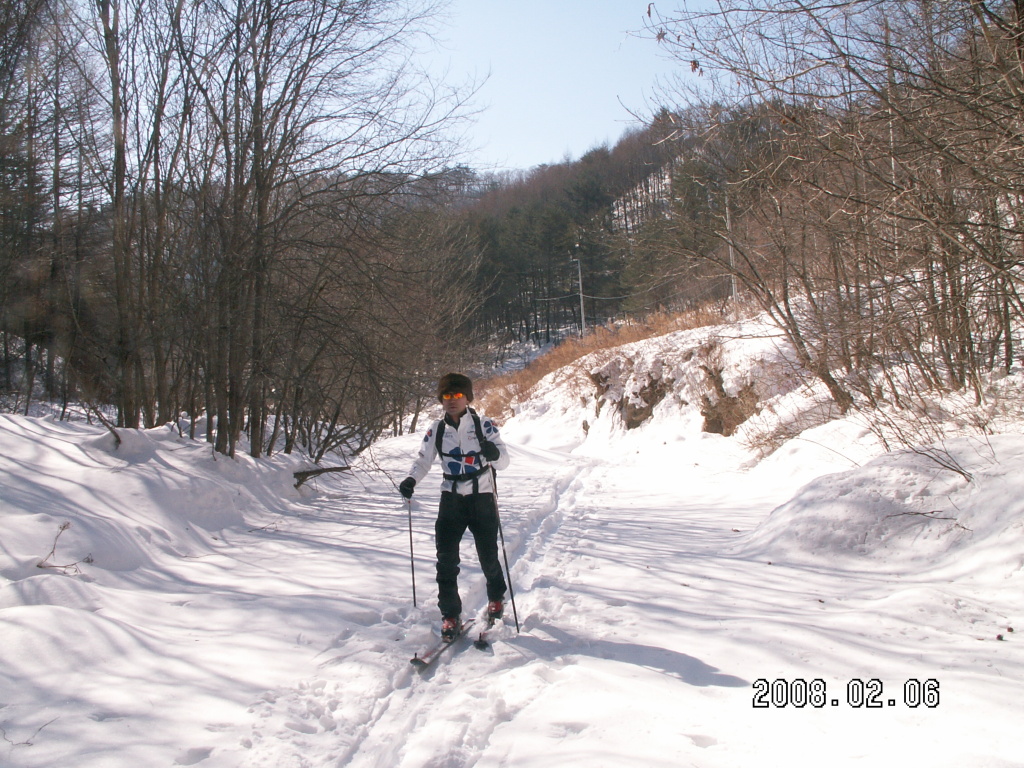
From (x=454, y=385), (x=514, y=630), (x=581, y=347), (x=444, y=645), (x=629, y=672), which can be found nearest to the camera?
(x=629, y=672)

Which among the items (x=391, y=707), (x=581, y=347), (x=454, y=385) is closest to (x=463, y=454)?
(x=454, y=385)

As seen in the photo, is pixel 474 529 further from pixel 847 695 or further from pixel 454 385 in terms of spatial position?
pixel 847 695

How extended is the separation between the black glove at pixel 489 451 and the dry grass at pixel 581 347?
704 inches

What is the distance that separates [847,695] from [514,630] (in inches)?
88.0

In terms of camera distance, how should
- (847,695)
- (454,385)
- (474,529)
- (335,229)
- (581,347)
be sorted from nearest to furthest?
(847,695) < (474,529) < (454,385) < (335,229) < (581,347)

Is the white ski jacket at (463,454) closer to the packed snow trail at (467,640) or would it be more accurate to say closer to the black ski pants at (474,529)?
Result: the black ski pants at (474,529)

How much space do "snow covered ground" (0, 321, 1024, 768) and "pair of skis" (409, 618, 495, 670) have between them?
72 mm

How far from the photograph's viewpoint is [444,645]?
4.32 metres

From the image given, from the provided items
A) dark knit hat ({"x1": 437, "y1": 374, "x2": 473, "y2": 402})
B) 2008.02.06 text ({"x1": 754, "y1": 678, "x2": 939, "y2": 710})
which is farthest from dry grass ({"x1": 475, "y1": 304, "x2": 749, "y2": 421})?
2008.02.06 text ({"x1": 754, "y1": 678, "x2": 939, "y2": 710})

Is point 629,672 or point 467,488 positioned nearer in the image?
point 629,672

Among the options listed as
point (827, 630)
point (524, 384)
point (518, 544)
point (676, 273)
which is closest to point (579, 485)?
point (676, 273)

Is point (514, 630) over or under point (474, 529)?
under

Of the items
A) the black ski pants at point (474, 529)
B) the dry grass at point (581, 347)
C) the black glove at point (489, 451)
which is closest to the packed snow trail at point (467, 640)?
the black ski pants at point (474, 529)

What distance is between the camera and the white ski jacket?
4.82 meters
